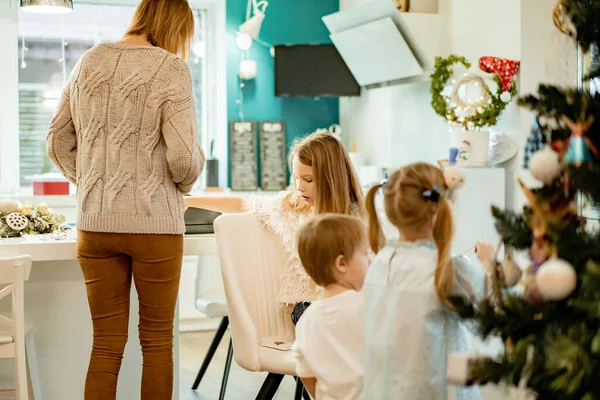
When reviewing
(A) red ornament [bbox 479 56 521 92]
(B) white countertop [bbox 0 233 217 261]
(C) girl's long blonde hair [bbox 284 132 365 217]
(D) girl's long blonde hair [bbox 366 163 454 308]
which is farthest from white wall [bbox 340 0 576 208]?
(B) white countertop [bbox 0 233 217 261]

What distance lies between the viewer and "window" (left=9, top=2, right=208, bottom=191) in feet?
17.1

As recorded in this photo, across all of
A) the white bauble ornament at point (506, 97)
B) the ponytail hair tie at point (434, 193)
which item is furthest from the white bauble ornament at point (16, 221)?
the white bauble ornament at point (506, 97)

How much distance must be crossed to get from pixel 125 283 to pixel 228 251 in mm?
320

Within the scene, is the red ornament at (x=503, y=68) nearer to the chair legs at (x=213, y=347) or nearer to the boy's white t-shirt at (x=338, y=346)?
the chair legs at (x=213, y=347)

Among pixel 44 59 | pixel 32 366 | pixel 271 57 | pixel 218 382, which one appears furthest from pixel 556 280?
pixel 44 59

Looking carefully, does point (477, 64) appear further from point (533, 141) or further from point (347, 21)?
point (533, 141)

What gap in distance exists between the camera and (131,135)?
2.18m

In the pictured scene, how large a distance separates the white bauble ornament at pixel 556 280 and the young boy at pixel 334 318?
74cm

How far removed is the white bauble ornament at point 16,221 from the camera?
8.73ft

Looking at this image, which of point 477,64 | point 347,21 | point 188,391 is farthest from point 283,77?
point 188,391

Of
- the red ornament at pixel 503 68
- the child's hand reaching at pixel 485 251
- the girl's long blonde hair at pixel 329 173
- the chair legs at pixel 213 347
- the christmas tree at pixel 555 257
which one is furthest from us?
the red ornament at pixel 503 68

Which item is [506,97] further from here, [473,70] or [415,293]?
[415,293]

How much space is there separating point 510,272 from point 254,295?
1316 millimetres

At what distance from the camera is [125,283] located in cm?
227
